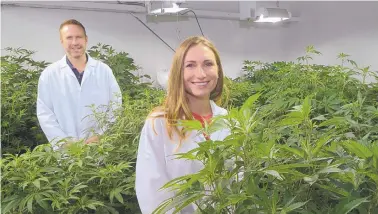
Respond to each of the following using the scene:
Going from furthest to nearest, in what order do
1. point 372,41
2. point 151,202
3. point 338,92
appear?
1. point 372,41
2. point 338,92
3. point 151,202

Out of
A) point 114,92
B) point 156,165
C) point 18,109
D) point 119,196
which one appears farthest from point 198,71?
point 18,109

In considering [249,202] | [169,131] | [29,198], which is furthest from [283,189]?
[29,198]

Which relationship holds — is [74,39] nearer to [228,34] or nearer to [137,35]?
[137,35]

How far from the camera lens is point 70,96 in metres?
2.91

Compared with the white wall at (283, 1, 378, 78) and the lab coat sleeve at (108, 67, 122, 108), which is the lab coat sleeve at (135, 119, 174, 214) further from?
the white wall at (283, 1, 378, 78)

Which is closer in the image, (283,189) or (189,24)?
(283,189)

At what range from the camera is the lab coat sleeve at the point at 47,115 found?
105 inches

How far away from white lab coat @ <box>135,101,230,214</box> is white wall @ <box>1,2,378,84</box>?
3.33m

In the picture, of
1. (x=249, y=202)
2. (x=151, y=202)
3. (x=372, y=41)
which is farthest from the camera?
(x=372, y=41)

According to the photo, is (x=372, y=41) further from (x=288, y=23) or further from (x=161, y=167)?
(x=161, y=167)

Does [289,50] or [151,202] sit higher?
[289,50]

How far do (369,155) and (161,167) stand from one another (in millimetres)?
693

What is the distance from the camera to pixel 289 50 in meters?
6.56

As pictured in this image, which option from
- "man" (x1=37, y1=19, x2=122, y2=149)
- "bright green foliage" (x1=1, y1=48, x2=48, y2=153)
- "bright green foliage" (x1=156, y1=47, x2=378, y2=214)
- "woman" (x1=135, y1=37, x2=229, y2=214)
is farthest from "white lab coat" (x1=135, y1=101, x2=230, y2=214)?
"bright green foliage" (x1=1, y1=48, x2=48, y2=153)
